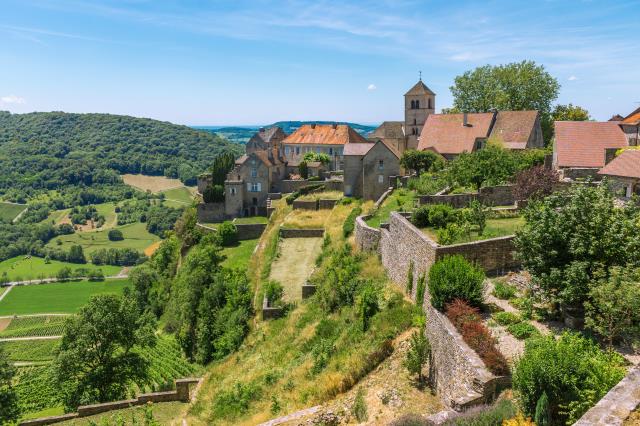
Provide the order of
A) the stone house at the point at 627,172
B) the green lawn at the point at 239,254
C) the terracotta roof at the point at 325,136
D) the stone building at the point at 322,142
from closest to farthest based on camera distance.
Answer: the stone house at the point at 627,172 < the green lawn at the point at 239,254 < the stone building at the point at 322,142 < the terracotta roof at the point at 325,136

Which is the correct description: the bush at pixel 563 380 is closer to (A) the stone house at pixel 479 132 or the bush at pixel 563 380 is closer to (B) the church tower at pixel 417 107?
(A) the stone house at pixel 479 132

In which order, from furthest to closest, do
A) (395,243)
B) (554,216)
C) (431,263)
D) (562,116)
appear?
(562,116) → (395,243) → (431,263) → (554,216)

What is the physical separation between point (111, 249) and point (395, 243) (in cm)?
12519

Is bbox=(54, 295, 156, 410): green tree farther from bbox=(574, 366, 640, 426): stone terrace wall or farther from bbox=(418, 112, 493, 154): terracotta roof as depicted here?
bbox=(418, 112, 493, 154): terracotta roof

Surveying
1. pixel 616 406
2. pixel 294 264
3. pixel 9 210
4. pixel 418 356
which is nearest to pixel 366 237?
pixel 294 264

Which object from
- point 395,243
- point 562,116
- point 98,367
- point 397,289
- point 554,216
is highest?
point 562,116

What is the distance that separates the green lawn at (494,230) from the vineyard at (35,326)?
7113 centimetres

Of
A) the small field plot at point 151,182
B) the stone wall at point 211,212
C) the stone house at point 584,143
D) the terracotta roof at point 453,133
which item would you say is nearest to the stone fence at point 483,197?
the stone house at point 584,143

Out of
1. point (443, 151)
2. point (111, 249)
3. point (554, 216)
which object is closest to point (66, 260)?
point (111, 249)

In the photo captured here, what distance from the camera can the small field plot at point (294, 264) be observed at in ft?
106

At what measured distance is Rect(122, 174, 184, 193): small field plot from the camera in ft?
611

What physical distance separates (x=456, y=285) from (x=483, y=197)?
16684 mm

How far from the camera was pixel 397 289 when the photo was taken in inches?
821

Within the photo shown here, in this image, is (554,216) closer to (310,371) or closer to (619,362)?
(619,362)
